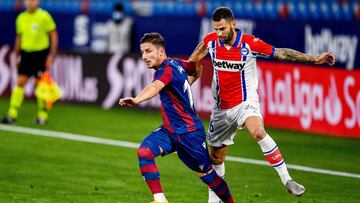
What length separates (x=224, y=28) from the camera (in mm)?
9992

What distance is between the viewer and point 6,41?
27203 millimetres

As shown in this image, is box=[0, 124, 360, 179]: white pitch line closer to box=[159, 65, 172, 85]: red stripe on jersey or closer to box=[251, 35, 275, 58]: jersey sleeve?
box=[251, 35, 275, 58]: jersey sleeve

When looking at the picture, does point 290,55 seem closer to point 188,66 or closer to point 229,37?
point 229,37

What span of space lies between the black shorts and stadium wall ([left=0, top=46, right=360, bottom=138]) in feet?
9.63

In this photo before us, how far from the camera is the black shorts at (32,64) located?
18.2 metres

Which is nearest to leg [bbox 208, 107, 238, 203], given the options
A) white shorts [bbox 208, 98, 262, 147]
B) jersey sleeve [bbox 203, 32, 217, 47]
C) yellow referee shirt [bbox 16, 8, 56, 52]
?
white shorts [bbox 208, 98, 262, 147]

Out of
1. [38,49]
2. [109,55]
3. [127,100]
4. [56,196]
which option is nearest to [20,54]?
[38,49]

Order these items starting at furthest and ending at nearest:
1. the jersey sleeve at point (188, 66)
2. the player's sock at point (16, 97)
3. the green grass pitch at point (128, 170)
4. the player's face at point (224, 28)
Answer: the player's sock at point (16, 97) → the green grass pitch at point (128, 170) → the player's face at point (224, 28) → the jersey sleeve at point (188, 66)

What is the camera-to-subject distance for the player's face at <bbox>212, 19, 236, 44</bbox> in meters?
9.95

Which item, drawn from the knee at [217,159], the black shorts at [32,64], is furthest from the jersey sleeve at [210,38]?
the black shorts at [32,64]

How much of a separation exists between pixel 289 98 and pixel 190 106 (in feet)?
28.0

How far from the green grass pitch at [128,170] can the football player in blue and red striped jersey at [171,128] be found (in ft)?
5.66

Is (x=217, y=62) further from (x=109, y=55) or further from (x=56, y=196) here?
(x=109, y=55)

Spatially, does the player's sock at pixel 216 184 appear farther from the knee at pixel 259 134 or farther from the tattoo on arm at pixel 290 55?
the tattoo on arm at pixel 290 55
